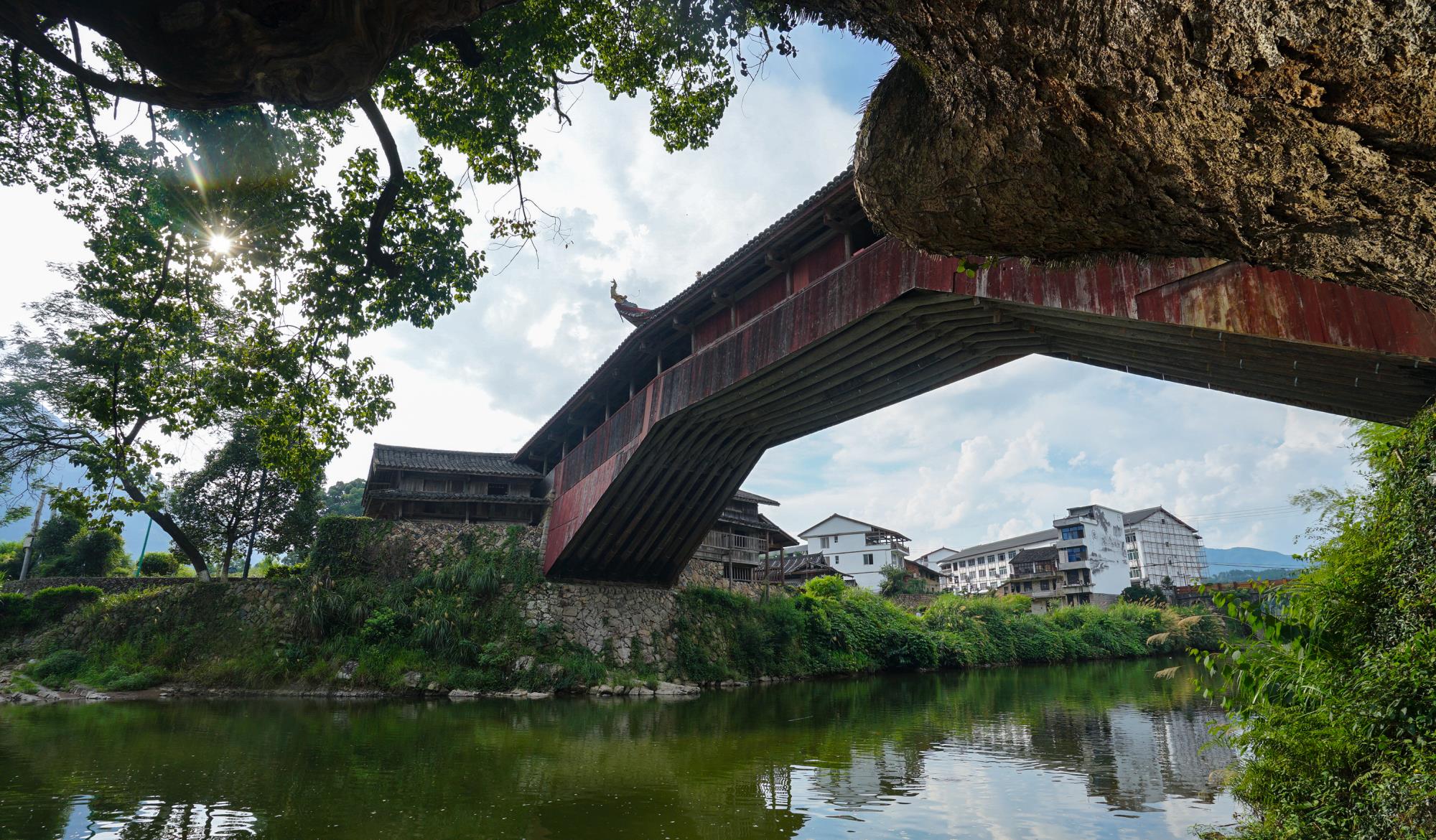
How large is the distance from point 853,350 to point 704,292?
11.3 feet

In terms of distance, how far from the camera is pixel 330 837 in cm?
488

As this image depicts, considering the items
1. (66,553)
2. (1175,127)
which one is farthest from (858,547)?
(1175,127)

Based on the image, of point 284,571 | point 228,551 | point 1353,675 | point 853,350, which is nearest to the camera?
point 1353,675

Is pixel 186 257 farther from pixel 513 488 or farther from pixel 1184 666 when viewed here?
pixel 1184 666

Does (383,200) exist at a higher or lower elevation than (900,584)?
higher

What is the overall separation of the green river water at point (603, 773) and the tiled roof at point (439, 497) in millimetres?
8102

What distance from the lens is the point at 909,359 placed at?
10953mm

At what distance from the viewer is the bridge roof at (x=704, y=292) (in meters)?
10.3

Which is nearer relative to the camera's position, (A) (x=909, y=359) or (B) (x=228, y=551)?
(A) (x=909, y=359)

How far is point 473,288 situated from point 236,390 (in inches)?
105

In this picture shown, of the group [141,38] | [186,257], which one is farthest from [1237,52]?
[186,257]

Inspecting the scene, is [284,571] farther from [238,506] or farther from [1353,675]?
[1353,675]

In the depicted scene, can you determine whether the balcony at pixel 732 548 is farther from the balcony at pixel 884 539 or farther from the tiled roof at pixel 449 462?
the balcony at pixel 884 539

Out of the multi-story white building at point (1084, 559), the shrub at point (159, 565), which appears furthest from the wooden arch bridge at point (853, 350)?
the multi-story white building at point (1084, 559)
